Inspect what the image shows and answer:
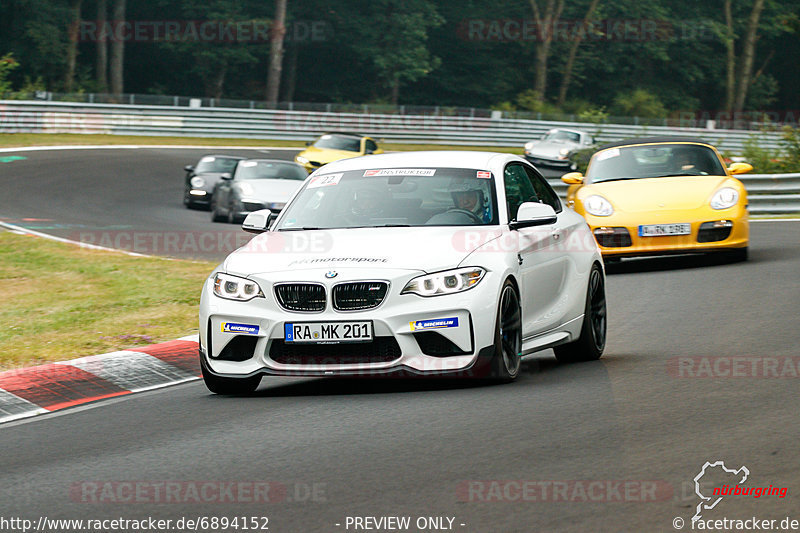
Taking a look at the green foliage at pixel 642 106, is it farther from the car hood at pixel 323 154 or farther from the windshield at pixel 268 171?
the windshield at pixel 268 171

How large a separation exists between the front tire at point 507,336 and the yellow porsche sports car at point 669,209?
657 centimetres

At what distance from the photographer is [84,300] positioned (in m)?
11.7

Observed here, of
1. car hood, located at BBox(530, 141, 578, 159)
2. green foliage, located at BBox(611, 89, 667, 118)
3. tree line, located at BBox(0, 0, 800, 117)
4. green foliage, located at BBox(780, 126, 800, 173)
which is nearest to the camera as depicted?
green foliage, located at BBox(780, 126, 800, 173)

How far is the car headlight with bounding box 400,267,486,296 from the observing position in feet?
22.8

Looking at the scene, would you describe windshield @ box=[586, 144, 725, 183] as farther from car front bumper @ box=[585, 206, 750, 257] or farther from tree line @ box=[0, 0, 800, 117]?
tree line @ box=[0, 0, 800, 117]

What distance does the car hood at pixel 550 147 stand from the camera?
42594 millimetres

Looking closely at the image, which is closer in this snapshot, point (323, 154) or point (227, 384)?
point (227, 384)

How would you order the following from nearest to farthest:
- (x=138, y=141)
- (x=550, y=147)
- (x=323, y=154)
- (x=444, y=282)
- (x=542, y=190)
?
(x=444, y=282) → (x=542, y=190) → (x=323, y=154) → (x=550, y=147) → (x=138, y=141)

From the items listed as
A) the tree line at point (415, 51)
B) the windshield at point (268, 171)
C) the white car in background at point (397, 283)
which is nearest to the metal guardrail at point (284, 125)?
the tree line at point (415, 51)

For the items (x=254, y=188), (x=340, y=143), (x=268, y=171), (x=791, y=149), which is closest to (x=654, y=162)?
(x=254, y=188)

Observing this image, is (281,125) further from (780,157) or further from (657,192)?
(657,192)

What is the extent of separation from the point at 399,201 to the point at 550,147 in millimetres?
35632

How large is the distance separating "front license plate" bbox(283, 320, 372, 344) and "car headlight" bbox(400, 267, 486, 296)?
310 mm

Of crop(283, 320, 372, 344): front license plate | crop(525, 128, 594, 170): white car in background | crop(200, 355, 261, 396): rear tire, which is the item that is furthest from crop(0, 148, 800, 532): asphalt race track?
crop(525, 128, 594, 170): white car in background
